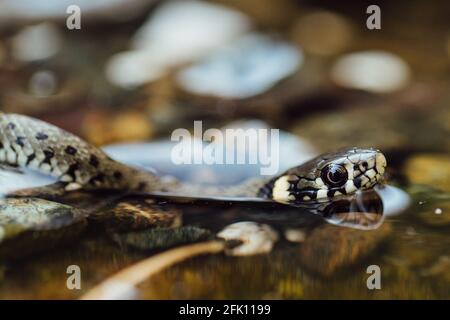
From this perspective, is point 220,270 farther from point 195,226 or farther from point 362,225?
point 362,225

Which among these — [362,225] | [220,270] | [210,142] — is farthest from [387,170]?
[220,270]

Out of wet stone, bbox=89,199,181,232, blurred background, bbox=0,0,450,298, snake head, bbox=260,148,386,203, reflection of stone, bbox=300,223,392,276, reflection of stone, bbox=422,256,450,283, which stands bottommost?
reflection of stone, bbox=422,256,450,283

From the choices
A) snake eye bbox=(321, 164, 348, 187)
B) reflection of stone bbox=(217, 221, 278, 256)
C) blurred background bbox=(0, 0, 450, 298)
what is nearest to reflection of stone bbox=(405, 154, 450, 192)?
blurred background bbox=(0, 0, 450, 298)

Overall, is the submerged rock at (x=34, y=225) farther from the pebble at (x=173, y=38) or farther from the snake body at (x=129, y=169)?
the pebble at (x=173, y=38)

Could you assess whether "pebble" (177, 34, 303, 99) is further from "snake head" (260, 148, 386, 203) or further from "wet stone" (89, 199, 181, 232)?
"wet stone" (89, 199, 181, 232)

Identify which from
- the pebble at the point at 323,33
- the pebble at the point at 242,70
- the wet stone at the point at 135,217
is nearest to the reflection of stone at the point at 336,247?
the wet stone at the point at 135,217

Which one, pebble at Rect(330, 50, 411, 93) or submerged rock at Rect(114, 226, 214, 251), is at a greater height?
pebble at Rect(330, 50, 411, 93)
